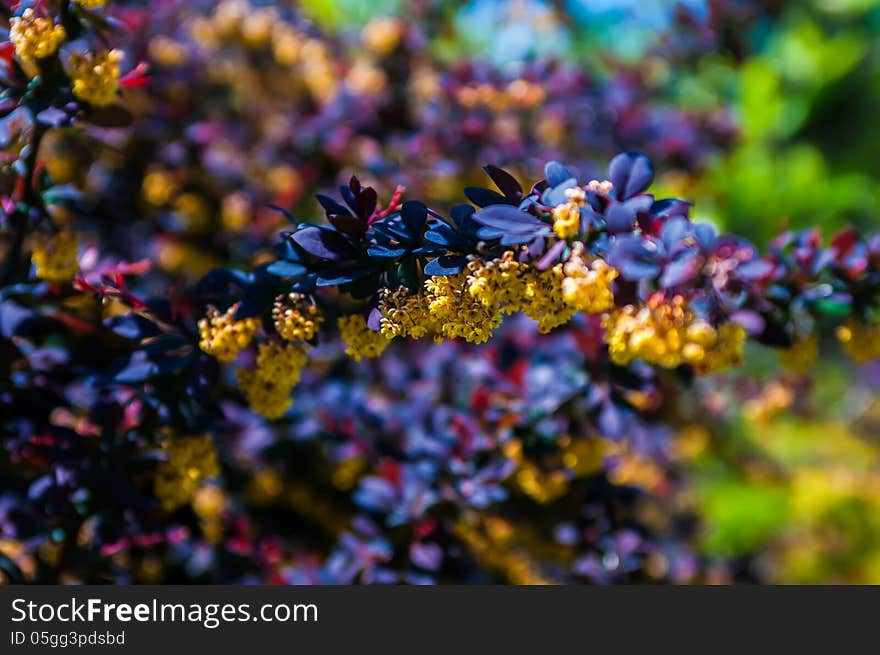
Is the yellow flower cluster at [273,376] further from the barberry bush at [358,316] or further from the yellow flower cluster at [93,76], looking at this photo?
the yellow flower cluster at [93,76]

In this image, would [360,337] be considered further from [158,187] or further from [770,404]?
[158,187]

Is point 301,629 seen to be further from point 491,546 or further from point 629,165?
point 629,165

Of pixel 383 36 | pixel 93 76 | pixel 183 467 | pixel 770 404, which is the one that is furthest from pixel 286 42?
pixel 770 404

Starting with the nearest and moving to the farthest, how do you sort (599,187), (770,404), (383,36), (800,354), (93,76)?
(599,187) < (93,76) < (800,354) < (770,404) < (383,36)

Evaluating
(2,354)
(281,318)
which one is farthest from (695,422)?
(2,354)

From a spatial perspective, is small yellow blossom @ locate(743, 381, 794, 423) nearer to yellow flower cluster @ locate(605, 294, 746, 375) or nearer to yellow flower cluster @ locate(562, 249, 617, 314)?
yellow flower cluster @ locate(605, 294, 746, 375)

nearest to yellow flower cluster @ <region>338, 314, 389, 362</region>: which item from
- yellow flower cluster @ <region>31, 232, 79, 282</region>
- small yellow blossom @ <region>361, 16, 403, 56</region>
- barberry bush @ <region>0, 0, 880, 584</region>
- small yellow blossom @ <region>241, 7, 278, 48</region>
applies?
barberry bush @ <region>0, 0, 880, 584</region>

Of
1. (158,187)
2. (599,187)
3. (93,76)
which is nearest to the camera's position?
(599,187)
